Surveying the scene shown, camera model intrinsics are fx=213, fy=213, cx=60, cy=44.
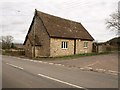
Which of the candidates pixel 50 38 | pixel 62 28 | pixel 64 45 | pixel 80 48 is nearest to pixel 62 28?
pixel 62 28

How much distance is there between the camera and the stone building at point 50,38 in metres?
35.2

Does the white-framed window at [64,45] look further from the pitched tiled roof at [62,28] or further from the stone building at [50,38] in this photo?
the pitched tiled roof at [62,28]

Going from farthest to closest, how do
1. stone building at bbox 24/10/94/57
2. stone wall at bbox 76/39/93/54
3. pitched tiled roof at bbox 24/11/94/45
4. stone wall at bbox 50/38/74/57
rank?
1. stone wall at bbox 76/39/93/54
2. pitched tiled roof at bbox 24/11/94/45
3. stone building at bbox 24/10/94/57
4. stone wall at bbox 50/38/74/57

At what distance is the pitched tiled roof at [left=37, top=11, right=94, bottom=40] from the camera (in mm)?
36281

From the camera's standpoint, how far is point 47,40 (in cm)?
3500

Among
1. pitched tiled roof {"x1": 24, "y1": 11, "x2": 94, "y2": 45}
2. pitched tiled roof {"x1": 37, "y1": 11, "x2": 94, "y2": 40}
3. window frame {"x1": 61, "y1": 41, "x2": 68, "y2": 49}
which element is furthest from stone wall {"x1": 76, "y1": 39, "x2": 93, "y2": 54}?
window frame {"x1": 61, "y1": 41, "x2": 68, "y2": 49}

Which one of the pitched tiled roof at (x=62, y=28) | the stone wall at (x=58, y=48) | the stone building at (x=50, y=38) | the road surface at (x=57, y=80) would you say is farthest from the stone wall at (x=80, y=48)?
the road surface at (x=57, y=80)

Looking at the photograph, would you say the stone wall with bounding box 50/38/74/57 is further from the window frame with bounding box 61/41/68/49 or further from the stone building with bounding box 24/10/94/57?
the window frame with bounding box 61/41/68/49

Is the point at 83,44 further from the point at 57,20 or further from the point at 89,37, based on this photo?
the point at 57,20

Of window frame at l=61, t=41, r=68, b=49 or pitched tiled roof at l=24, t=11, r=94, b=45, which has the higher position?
pitched tiled roof at l=24, t=11, r=94, b=45

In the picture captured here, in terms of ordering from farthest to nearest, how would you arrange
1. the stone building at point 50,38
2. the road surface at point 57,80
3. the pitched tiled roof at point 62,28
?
the pitched tiled roof at point 62,28 < the stone building at point 50,38 < the road surface at point 57,80

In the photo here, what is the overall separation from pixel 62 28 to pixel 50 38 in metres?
5.63

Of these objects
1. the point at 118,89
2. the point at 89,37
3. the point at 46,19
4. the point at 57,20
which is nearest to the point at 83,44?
the point at 89,37

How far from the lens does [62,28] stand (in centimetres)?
3931
